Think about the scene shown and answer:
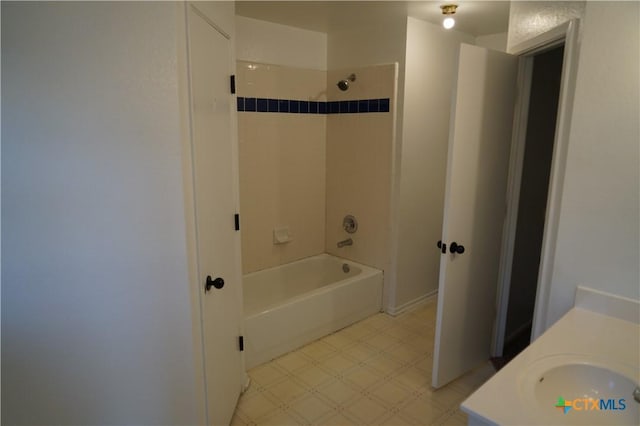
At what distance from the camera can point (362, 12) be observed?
2816 millimetres

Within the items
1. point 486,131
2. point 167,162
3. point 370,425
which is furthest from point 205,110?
point 370,425

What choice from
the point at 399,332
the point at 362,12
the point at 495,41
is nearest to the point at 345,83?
the point at 362,12

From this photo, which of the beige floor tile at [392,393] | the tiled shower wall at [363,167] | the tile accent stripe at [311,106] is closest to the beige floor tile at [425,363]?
the beige floor tile at [392,393]

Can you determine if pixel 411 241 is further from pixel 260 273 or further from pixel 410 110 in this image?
pixel 260 273

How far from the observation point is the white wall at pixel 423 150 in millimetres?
3084

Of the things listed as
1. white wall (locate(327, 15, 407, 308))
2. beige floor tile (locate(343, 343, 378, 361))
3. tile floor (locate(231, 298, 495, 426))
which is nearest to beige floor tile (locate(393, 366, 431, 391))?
tile floor (locate(231, 298, 495, 426))

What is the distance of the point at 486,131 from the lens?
2.22 metres

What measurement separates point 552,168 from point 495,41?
2.09 metres

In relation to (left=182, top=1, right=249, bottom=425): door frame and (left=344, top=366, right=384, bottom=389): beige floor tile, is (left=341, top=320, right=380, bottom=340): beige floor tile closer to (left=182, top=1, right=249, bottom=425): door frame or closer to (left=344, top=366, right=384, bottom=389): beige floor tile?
(left=344, top=366, right=384, bottom=389): beige floor tile

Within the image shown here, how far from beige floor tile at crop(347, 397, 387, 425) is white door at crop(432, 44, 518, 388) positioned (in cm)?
38

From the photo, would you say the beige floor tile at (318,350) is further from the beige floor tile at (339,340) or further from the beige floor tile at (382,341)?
the beige floor tile at (382,341)

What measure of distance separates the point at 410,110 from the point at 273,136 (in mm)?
1067

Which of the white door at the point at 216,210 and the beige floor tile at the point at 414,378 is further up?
the white door at the point at 216,210

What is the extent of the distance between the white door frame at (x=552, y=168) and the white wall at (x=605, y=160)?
0.19 feet
